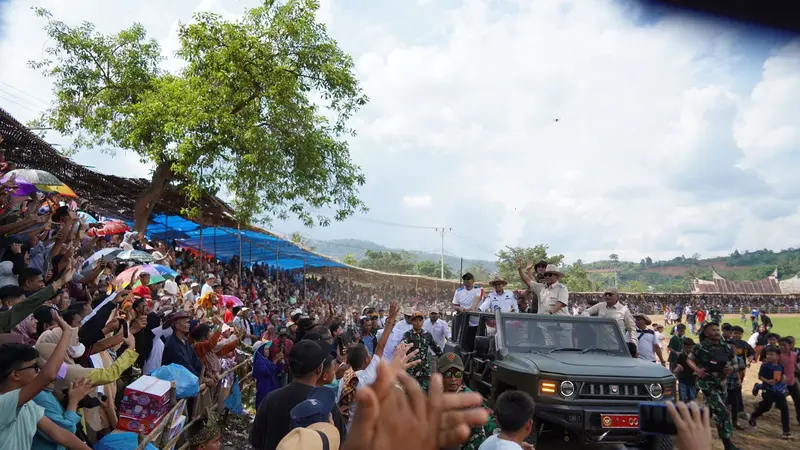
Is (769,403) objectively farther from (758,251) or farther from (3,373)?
(758,251)

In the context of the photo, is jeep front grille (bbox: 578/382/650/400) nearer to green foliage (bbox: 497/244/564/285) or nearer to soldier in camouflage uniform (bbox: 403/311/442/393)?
soldier in camouflage uniform (bbox: 403/311/442/393)

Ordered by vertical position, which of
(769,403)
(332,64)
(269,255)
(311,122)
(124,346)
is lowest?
(769,403)

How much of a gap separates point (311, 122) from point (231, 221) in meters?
4.87

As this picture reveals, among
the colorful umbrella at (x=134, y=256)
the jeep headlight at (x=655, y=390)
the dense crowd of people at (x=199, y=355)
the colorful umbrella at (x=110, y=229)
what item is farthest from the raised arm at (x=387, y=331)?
the colorful umbrella at (x=110, y=229)

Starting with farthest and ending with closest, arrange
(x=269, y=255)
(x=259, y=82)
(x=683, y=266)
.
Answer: (x=683, y=266) → (x=269, y=255) → (x=259, y=82)

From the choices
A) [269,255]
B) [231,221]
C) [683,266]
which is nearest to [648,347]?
[231,221]

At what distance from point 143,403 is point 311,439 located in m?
3.44

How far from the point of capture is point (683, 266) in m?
179

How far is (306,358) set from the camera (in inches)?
140

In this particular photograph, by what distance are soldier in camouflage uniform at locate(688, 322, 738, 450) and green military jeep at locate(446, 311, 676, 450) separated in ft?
5.64

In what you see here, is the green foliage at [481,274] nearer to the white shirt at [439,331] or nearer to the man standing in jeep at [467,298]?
the man standing in jeep at [467,298]

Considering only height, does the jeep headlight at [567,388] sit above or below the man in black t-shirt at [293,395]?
below

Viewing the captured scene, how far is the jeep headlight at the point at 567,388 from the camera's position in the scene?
21.2 ft

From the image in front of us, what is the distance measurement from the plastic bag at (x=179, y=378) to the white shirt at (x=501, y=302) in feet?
18.2
